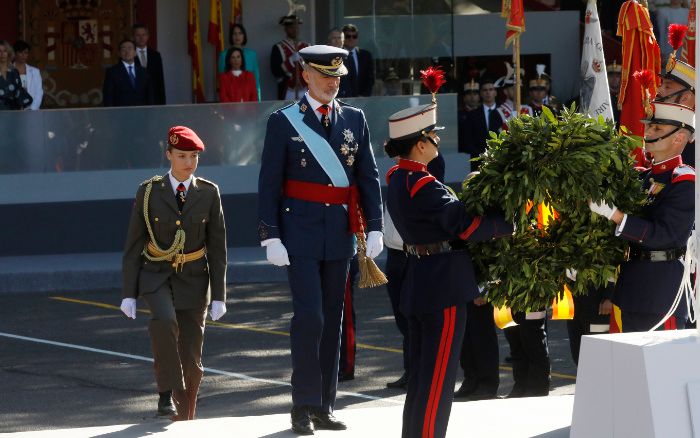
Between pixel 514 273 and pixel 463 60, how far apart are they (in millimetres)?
15027

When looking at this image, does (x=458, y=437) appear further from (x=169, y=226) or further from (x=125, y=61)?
(x=125, y=61)

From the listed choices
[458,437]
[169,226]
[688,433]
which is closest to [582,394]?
[688,433]

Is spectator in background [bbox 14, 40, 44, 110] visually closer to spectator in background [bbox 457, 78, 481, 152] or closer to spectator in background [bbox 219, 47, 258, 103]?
spectator in background [bbox 219, 47, 258, 103]

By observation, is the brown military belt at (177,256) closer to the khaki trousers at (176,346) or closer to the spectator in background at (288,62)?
the khaki trousers at (176,346)

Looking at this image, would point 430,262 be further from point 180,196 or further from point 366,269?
point 180,196

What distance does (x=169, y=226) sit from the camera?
763cm

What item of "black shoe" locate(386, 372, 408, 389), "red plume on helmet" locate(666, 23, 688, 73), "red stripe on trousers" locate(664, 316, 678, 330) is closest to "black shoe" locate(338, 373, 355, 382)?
"black shoe" locate(386, 372, 408, 389)

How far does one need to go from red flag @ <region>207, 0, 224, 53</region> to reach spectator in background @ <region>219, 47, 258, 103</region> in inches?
66.8

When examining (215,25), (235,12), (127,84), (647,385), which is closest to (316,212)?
(647,385)

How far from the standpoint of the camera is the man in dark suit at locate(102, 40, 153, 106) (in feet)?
53.4

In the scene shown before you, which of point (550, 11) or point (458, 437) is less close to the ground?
point (550, 11)

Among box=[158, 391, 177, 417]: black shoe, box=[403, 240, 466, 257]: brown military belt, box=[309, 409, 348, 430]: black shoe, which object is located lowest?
box=[158, 391, 177, 417]: black shoe

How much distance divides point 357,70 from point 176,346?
379 inches

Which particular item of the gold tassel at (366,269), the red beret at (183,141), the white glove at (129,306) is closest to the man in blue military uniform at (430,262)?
the gold tassel at (366,269)
